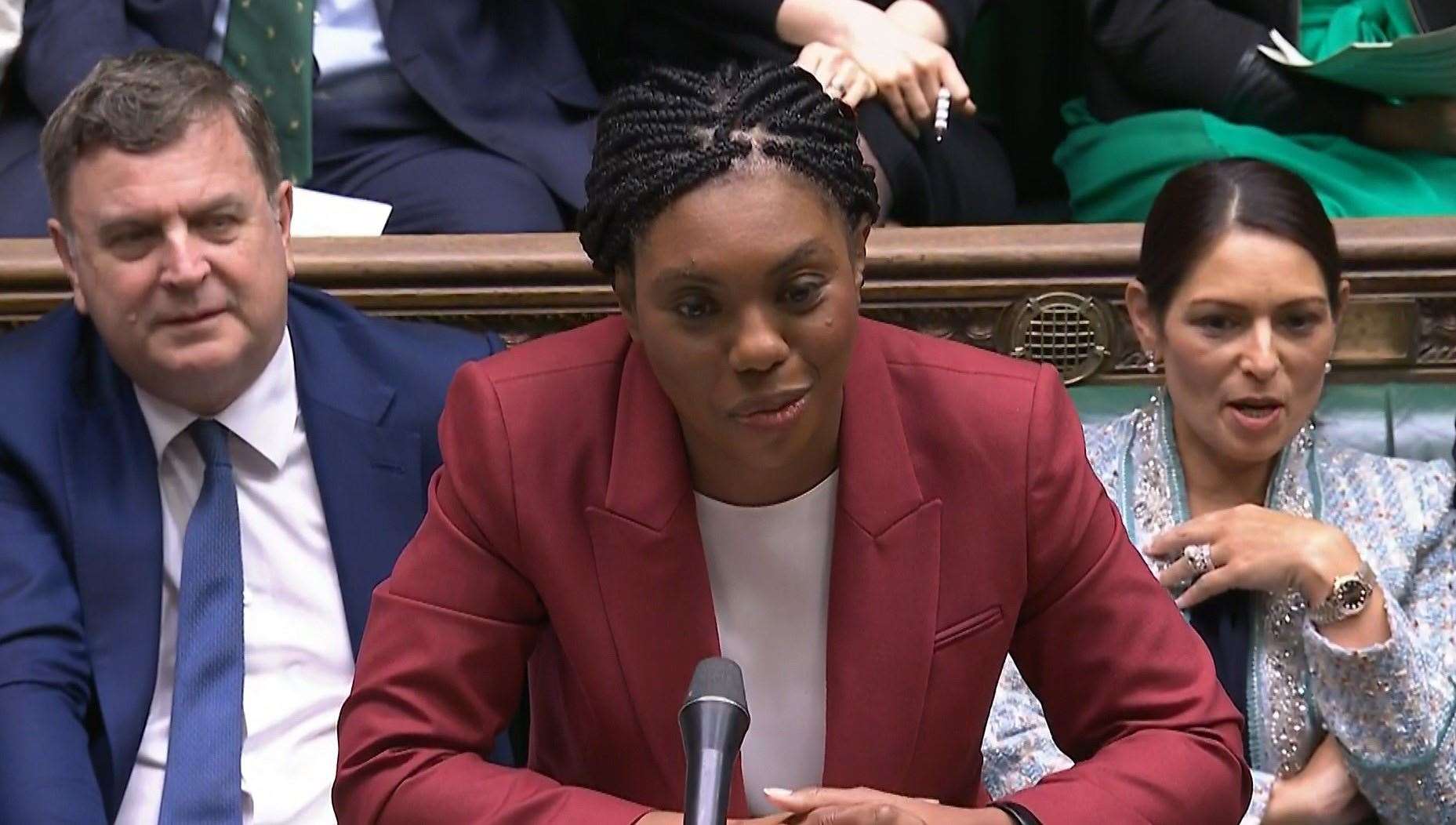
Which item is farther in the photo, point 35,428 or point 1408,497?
point 1408,497

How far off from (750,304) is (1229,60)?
56.8 inches

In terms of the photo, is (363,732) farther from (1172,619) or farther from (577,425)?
(1172,619)

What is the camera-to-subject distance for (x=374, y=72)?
242 centimetres

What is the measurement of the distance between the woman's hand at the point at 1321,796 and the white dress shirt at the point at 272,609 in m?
0.81

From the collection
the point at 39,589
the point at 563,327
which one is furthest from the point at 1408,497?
the point at 39,589

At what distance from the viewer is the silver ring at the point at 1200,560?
6.04 feet

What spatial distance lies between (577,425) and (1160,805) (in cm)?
44

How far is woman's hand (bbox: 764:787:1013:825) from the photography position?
1.20 m

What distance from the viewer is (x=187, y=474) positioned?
183 cm

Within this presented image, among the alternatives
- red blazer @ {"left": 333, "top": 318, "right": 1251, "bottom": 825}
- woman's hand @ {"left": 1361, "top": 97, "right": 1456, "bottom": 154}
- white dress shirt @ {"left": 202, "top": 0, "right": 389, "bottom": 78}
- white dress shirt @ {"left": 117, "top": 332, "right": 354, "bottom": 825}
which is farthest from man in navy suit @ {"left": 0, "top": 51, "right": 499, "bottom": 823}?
woman's hand @ {"left": 1361, "top": 97, "right": 1456, "bottom": 154}

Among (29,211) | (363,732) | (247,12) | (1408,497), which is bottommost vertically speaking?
(1408,497)

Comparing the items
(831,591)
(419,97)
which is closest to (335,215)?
(419,97)

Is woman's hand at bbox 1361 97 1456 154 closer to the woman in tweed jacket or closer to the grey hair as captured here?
the woman in tweed jacket

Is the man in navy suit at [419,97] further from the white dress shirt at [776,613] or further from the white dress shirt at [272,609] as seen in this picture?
the white dress shirt at [776,613]
